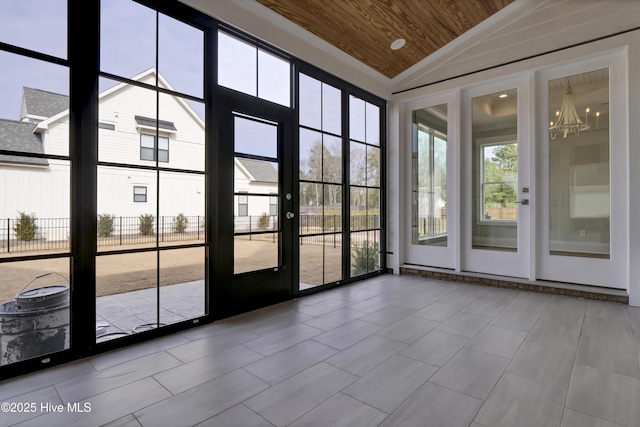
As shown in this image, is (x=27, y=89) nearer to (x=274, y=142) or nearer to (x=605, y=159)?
(x=274, y=142)

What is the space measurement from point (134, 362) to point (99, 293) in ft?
1.80

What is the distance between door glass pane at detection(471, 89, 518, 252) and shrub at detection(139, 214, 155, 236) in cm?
369

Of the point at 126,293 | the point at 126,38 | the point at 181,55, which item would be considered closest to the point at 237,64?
the point at 181,55

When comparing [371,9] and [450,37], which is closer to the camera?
[371,9]

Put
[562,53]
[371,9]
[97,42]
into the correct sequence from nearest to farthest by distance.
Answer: [97,42]
[371,9]
[562,53]

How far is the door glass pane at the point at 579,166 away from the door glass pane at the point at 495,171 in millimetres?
384

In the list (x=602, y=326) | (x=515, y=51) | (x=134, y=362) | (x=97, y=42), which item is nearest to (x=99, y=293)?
(x=134, y=362)

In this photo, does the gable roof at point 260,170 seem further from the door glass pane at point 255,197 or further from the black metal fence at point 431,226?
the black metal fence at point 431,226

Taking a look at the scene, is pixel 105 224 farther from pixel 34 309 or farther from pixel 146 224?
pixel 34 309

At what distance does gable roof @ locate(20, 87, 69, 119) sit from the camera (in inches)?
74.7

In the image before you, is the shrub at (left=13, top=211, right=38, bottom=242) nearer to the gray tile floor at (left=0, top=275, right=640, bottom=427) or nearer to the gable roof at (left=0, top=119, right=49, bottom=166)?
the gable roof at (left=0, top=119, right=49, bottom=166)

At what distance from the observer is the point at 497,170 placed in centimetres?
406

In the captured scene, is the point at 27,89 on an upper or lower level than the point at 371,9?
lower

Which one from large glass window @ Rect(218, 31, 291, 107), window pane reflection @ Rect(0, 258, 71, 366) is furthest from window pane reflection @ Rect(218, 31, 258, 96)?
window pane reflection @ Rect(0, 258, 71, 366)
